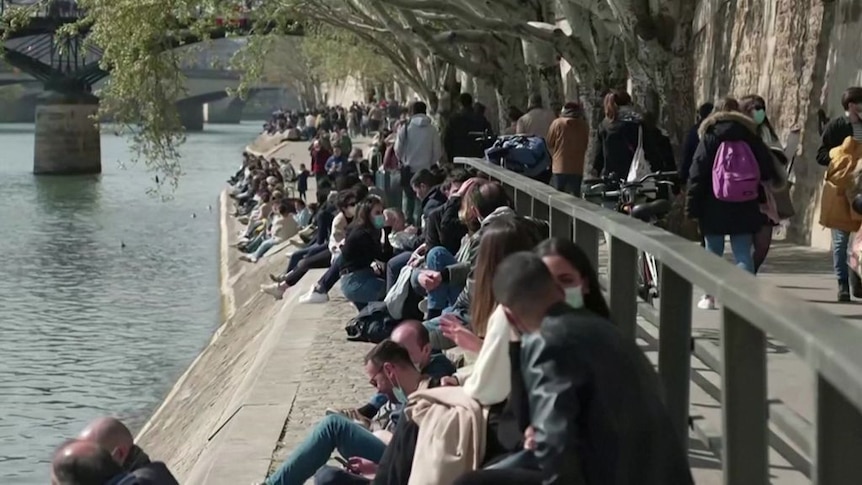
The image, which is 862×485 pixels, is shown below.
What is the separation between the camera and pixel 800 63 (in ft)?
59.2

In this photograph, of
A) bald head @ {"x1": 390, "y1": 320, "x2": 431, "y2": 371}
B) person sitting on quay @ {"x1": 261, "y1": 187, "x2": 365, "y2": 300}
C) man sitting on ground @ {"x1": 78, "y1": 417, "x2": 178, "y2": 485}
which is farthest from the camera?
person sitting on quay @ {"x1": 261, "y1": 187, "x2": 365, "y2": 300}

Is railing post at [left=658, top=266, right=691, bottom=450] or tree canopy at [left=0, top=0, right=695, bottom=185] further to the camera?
tree canopy at [left=0, top=0, right=695, bottom=185]

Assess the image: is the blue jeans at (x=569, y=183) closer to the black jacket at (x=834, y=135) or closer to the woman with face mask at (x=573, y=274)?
the black jacket at (x=834, y=135)

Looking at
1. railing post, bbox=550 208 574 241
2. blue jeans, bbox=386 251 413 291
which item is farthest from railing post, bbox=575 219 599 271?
blue jeans, bbox=386 251 413 291

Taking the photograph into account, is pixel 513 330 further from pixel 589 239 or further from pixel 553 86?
pixel 553 86

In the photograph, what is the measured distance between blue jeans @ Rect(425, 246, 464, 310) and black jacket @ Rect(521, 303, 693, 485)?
17.7ft

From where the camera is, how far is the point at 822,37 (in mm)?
17250

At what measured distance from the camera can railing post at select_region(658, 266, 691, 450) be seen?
413 cm

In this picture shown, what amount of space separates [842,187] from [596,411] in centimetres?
728

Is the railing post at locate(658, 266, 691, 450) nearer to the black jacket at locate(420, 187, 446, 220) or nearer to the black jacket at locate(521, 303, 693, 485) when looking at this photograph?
the black jacket at locate(521, 303, 693, 485)

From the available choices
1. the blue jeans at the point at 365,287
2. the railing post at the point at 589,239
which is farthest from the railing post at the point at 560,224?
the blue jeans at the point at 365,287

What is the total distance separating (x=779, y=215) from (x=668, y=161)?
2.36 m

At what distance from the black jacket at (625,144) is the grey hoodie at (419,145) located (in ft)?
20.1

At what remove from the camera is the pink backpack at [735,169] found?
9828mm
